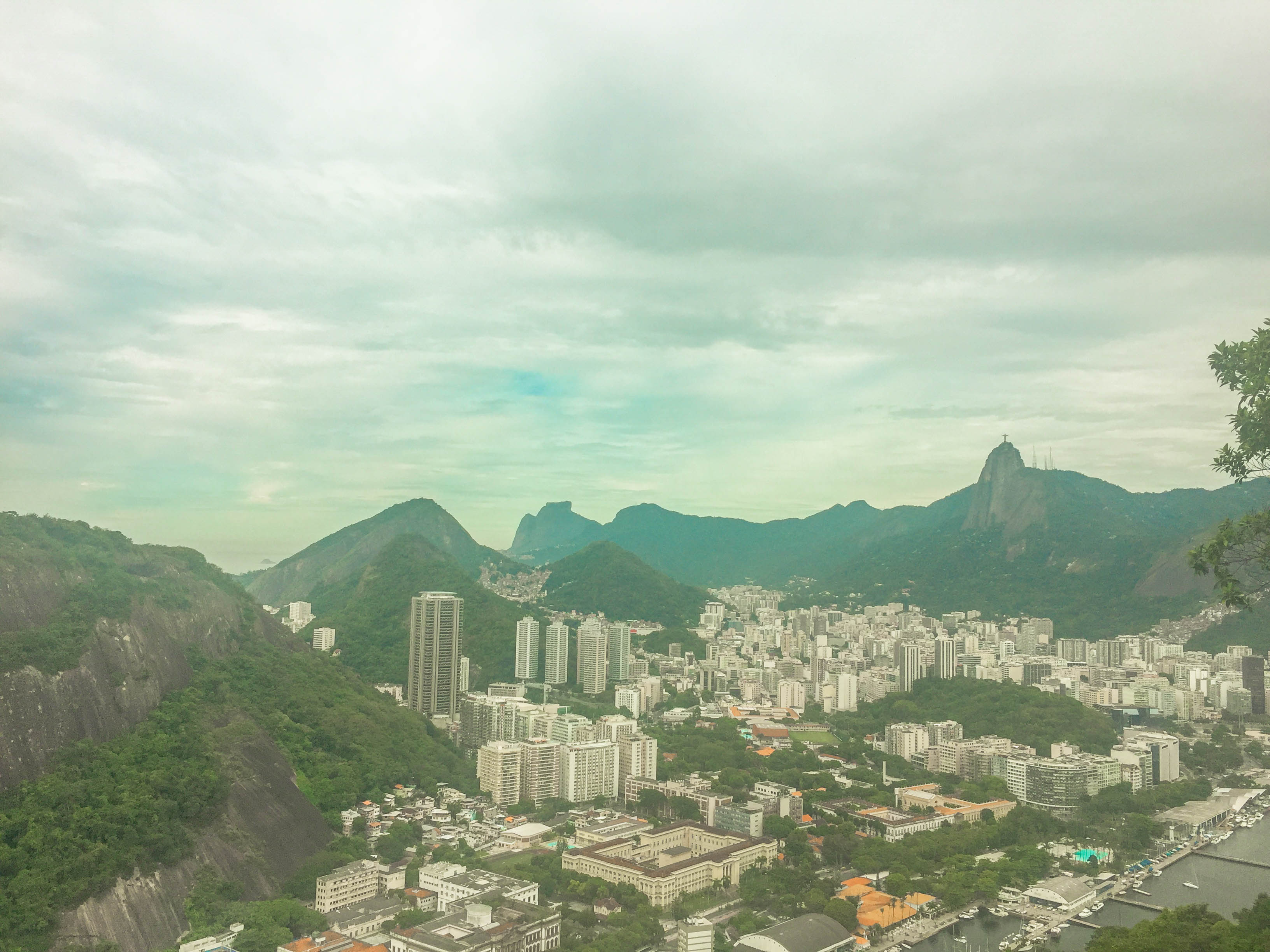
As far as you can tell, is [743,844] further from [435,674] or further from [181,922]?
[435,674]

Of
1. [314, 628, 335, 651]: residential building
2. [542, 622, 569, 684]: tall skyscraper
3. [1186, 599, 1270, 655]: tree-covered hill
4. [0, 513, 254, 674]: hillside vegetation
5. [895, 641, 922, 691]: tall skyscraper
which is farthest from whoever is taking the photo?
[542, 622, 569, 684]: tall skyscraper

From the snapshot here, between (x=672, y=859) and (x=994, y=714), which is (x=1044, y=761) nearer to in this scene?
(x=994, y=714)

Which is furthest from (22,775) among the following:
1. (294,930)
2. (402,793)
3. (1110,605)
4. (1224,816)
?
(1110,605)

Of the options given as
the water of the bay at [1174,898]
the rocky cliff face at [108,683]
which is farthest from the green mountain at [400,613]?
the water of the bay at [1174,898]

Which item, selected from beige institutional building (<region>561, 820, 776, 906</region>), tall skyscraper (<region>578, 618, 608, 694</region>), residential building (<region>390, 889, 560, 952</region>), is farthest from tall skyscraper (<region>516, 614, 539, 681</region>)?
residential building (<region>390, 889, 560, 952</region>)

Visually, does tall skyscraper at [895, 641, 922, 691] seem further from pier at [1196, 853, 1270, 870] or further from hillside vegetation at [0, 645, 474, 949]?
hillside vegetation at [0, 645, 474, 949]

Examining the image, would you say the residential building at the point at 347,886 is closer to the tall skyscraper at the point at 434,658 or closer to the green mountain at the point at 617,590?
the tall skyscraper at the point at 434,658
